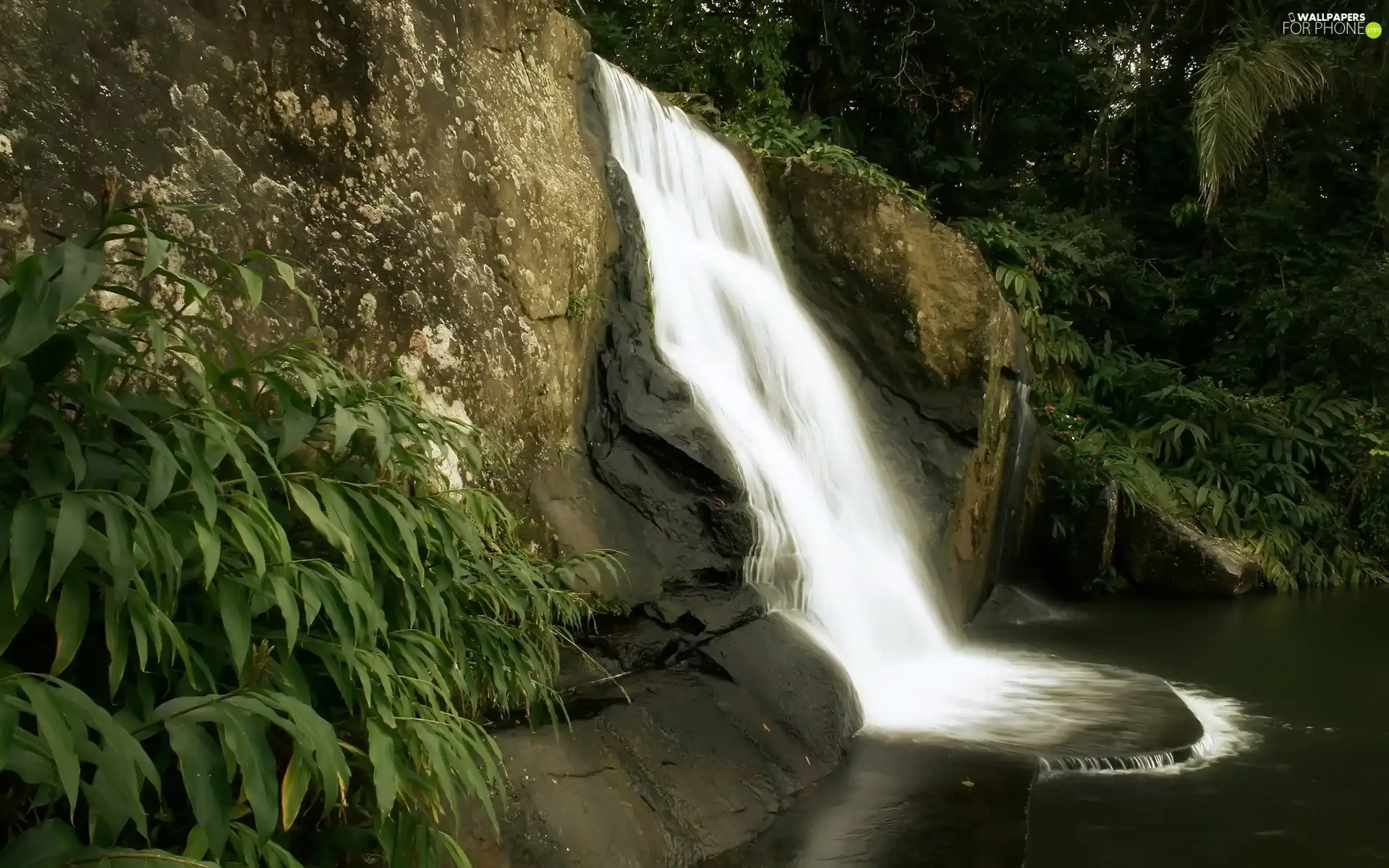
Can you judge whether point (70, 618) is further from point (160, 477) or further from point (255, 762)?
point (255, 762)

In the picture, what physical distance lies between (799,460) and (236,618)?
4581mm

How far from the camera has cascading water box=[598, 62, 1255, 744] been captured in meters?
5.79

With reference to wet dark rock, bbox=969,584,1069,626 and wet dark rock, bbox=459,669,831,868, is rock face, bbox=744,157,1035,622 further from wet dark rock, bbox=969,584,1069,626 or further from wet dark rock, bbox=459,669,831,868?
wet dark rock, bbox=459,669,831,868

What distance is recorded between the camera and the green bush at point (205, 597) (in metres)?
2.13

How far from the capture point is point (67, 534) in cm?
213

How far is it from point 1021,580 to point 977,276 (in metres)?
3.18

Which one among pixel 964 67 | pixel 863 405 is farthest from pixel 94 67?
pixel 964 67

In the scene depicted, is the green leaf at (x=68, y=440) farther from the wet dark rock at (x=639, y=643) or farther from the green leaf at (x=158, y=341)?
the wet dark rock at (x=639, y=643)

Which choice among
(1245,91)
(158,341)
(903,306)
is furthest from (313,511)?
(1245,91)

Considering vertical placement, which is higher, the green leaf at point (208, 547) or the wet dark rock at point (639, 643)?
the green leaf at point (208, 547)

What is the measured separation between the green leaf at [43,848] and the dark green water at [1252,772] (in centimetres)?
319

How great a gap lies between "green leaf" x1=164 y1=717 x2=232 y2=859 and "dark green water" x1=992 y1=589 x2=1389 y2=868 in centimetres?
291

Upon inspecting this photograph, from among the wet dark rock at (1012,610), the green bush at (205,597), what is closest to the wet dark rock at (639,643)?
the green bush at (205,597)

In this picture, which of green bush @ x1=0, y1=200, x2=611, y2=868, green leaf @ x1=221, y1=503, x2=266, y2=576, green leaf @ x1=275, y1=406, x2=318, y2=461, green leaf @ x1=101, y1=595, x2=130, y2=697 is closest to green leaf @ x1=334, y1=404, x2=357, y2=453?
green bush @ x1=0, y1=200, x2=611, y2=868
